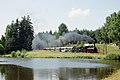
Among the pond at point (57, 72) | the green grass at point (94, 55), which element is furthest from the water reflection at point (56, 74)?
the green grass at point (94, 55)

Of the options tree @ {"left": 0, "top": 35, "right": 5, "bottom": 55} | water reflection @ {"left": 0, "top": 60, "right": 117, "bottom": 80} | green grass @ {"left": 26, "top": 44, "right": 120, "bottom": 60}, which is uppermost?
tree @ {"left": 0, "top": 35, "right": 5, "bottom": 55}

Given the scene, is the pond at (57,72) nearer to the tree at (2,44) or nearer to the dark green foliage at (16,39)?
the tree at (2,44)

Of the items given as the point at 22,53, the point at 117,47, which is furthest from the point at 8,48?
the point at 117,47

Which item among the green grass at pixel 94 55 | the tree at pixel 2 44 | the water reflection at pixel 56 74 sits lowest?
the water reflection at pixel 56 74

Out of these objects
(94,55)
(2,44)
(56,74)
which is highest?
(2,44)

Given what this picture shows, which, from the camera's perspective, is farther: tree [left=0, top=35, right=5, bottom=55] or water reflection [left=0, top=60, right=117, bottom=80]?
tree [left=0, top=35, right=5, bottom=55]

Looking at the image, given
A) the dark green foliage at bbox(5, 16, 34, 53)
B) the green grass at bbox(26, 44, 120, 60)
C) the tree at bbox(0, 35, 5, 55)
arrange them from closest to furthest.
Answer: the green grass at bbox(26, 44, 120, 60), the tree at bbox(0, 35, 5, 55), the dark green foliage at bbox(5, 16, 34, 53)

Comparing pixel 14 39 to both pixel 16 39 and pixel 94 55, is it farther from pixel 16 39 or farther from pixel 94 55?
pixel 94 55

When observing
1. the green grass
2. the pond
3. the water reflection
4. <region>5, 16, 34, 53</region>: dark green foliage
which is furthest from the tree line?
the water reflection

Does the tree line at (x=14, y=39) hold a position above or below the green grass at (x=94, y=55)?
above

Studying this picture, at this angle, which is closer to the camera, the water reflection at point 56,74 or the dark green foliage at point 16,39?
the water reflection at point 56,74

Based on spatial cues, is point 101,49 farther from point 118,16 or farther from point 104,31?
point 118,16

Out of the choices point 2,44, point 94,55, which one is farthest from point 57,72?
point 2,44

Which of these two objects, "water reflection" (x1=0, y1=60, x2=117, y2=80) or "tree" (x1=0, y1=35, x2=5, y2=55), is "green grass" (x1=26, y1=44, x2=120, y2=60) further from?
"water reflection" (x1=0, y1=60, x2=117, y2=80)
